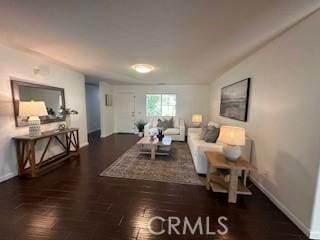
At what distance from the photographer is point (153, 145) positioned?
4059 millimetres

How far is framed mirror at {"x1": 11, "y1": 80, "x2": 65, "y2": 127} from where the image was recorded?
303 cm

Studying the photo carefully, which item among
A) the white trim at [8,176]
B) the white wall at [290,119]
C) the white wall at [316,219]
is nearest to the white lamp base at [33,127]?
the white trim at [8,176]

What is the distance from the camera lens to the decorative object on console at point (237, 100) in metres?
3.26

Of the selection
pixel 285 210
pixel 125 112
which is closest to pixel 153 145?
pixel 285 210

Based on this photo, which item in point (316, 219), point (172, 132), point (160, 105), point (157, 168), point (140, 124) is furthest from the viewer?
point (160, 105)

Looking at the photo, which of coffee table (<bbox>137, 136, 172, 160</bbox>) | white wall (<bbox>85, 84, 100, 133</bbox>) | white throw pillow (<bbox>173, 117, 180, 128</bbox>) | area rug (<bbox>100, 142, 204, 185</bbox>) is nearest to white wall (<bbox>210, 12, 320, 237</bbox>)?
area rug (<bbox>100, 142, 204, 185</bbox>)

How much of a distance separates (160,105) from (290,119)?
5689mm

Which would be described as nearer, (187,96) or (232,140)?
(232,140)

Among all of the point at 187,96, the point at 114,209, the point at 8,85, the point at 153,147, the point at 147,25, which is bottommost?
the point at 114,209

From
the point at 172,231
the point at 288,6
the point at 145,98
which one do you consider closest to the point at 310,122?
the point at 288,6

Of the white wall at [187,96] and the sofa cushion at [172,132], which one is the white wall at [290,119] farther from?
the white wall at [187,96]

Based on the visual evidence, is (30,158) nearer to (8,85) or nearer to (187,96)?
(8,85)

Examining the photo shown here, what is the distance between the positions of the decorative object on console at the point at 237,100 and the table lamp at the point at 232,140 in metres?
1.16

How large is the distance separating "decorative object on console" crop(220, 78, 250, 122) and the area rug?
4.91 ft
